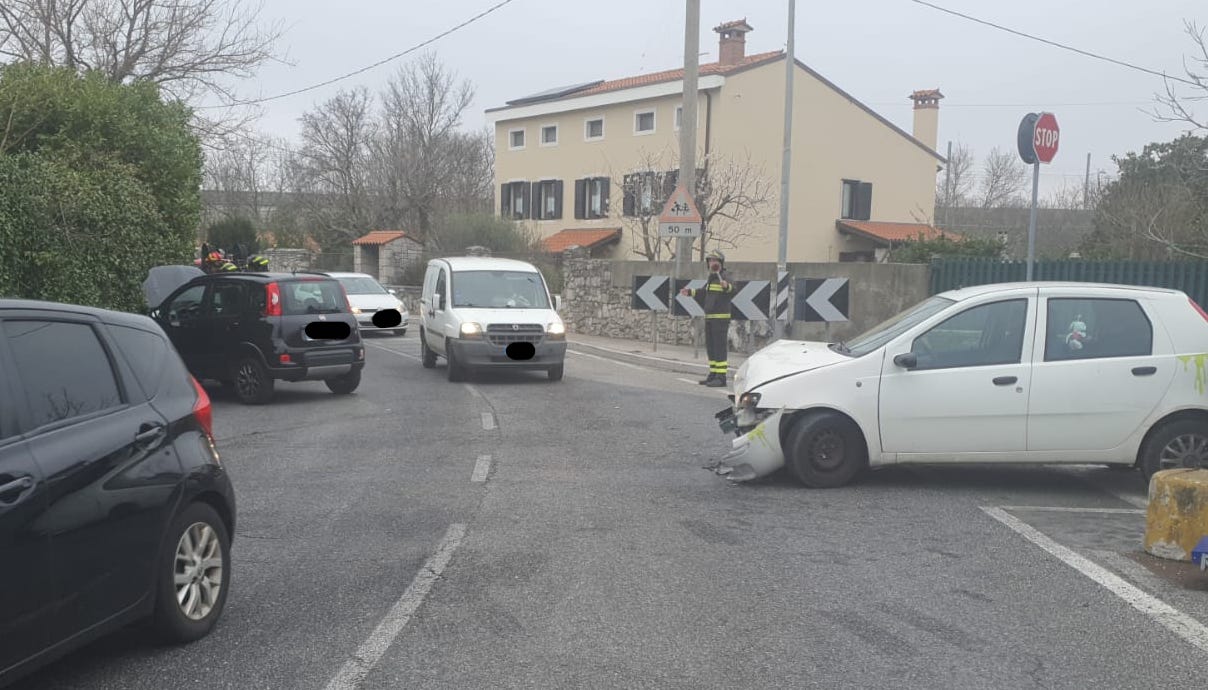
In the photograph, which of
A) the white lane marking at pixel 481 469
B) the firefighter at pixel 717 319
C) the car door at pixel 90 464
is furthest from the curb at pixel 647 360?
the car door at pixel 90 464

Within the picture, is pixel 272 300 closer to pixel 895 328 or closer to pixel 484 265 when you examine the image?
pixel 484 265

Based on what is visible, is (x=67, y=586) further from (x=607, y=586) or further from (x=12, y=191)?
(x=12, y=191)

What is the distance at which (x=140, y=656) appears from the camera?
4707 millimetres

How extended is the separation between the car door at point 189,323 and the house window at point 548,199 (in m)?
30.4

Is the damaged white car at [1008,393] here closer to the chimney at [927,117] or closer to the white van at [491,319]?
the white van at [491,319]

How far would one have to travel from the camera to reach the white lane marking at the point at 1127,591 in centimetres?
525

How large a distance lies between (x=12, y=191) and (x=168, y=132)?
578cm

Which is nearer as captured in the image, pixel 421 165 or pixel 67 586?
pixel 67 586

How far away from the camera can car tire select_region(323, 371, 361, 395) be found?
47.8 ft

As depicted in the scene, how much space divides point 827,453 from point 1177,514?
263 cm

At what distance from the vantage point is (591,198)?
4247 cm

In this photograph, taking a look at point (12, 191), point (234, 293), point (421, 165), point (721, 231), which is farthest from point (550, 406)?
point (421, 165)

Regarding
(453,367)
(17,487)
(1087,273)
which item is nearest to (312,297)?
(453,367)

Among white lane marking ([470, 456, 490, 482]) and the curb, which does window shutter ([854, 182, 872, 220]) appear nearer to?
the curb
